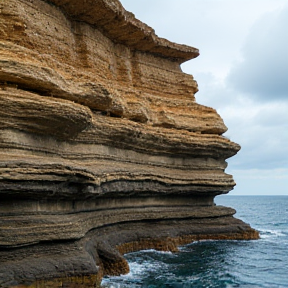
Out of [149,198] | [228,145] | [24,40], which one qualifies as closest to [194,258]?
[149,198]

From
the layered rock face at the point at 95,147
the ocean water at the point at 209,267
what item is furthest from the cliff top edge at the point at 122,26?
the ocean water at the point at 209,267

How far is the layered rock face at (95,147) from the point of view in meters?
13.7

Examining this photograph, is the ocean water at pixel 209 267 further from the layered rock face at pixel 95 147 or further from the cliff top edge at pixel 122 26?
the cliff top edge at pixel 122 26

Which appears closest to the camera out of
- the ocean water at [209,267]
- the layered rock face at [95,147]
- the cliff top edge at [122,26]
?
the layered rock face at [95,147]

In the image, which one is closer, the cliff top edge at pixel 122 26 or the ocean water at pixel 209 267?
the ocean water at pixel 209 267

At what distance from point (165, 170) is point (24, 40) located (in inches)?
427

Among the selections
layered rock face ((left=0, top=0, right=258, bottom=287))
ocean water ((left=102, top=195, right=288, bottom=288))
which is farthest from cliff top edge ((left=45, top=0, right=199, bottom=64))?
ocean water ((left=102, top=195, right=288, bottom=288))

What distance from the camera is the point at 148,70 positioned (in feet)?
91.1

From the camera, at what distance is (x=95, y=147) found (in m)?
19.2

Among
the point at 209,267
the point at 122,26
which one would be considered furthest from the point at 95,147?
the point at 122,26

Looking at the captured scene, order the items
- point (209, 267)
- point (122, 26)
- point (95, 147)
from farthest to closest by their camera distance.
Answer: point (122, 26)
point (209, 267)
point (95, 147)

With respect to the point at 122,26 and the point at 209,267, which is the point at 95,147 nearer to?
the point at 209,267

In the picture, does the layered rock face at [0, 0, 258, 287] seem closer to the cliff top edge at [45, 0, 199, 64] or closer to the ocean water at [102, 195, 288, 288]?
the cliff top edge at [45, 0, 199, 64]

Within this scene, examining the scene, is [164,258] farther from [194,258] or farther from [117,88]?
[117,88]
